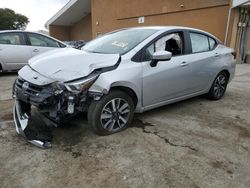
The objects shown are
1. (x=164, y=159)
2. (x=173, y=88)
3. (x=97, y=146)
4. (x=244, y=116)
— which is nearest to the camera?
(x=164, y=159)

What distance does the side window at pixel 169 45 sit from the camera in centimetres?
336

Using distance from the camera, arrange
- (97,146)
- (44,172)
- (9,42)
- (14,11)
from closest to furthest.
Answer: (44,172) → (97,146) → (9,42) → (14,11)

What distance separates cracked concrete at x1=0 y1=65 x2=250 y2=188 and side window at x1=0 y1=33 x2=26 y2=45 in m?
3.58

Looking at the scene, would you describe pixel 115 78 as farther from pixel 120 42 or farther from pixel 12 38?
pixel 12 38

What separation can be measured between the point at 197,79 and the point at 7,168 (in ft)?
10.5

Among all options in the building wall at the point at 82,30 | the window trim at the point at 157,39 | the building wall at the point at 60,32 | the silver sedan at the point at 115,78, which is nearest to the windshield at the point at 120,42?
the silver sedan at the point at 115,78

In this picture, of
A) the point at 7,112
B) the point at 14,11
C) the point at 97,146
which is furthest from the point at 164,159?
the point at 14,11

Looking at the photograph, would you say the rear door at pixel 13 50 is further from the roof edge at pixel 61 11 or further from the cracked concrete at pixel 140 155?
the roof edge at pixel 61 11

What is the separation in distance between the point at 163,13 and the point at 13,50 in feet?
31.1

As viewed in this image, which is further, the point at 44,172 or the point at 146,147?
the point at 146,147

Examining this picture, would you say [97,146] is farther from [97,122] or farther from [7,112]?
[7,112]

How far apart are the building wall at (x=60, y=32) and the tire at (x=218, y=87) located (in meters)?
23.2

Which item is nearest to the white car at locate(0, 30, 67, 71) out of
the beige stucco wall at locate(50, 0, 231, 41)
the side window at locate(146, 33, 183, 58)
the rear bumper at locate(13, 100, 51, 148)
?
the rear bumper at locate(13, 100, 51, 148)

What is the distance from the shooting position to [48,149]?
2668 mm
